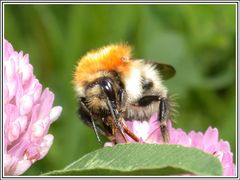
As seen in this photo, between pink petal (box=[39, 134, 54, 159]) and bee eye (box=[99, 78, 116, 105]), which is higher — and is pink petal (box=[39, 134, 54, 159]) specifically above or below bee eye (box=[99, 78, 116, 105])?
below

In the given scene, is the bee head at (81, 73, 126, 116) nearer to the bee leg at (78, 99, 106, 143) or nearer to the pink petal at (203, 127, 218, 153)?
the bee leg at (78, 99, 106, 143)

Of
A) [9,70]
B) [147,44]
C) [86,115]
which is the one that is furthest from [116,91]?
[147,44]

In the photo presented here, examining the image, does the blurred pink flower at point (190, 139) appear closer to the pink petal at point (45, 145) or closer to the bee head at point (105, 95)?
the bee head at point (105, 95)

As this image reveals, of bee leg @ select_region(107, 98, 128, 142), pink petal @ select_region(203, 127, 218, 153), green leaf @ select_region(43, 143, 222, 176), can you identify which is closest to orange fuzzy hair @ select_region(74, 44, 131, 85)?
bee leg @ select_region(107, 98, 128, 142)

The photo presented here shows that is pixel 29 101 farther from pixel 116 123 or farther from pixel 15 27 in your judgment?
pixel 15 27

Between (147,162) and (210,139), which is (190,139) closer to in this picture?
(210,139)

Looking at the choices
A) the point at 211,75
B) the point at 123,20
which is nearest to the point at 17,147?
the point at 123,20

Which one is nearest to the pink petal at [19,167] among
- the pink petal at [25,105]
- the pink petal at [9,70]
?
the pink petal at [25,105]

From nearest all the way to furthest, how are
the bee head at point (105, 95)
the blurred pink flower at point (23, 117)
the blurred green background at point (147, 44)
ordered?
1. the blurred pink flower at point (23, 117)
2. the bee head at point (105, 95)
3. the blurred green background at point (147, 44)
